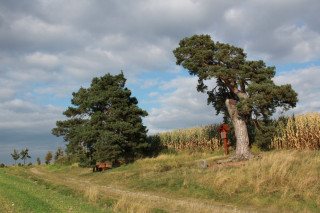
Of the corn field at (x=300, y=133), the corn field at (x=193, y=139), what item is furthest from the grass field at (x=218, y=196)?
the corn field at (x=193, y=139)

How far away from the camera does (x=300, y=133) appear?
19062 mm

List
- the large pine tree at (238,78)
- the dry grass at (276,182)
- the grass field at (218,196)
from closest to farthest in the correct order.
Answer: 1. the grass field at (218,196)
2. the dry grass at (276,182)
3. the large pine tree at (238,78)

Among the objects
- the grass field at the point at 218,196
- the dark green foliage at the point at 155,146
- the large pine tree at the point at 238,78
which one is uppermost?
the large pine tree at the point at 238,78

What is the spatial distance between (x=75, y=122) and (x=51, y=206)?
80.2 feet

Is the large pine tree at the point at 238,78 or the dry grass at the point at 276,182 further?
the large pine tree at the point at 238,78

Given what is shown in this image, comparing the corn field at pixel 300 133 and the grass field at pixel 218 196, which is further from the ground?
the corn field at pixel 300 133

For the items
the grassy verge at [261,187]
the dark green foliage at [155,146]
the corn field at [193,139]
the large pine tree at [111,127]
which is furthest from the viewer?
the dark green foliage at [155,146]

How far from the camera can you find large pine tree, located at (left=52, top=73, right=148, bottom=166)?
2373cm

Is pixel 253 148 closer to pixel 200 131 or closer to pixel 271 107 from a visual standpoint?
pixel 271 107

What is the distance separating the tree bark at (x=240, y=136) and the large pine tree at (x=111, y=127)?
391 inches

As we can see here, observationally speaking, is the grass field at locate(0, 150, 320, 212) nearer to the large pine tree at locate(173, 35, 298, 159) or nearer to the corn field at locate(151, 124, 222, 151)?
the large pine tree at locate(173, 35, 298, 159)

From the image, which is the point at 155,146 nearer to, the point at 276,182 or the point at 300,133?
the point at 300,133

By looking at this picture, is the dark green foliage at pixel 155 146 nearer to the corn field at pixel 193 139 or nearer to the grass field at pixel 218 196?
the corn field at pixel 193 139

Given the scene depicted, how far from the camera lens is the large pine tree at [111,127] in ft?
77.9
